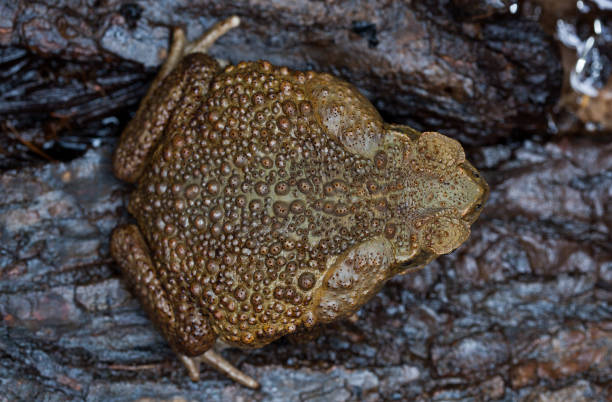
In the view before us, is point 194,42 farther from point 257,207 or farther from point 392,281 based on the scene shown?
point 392,281

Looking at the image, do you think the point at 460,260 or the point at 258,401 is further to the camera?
the point at 460,260

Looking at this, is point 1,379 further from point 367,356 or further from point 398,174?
point 398,174

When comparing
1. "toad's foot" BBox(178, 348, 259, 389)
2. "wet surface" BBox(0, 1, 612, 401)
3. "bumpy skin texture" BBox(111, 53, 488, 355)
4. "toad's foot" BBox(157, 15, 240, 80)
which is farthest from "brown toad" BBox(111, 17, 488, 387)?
"wet surface" BBox(0, 1, 612, 401)

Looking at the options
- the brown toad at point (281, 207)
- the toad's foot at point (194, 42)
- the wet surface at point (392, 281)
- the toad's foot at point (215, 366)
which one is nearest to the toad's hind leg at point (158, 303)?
the brown toad at point (281, 207)

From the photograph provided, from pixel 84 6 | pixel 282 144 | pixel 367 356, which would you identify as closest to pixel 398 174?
pixel 282 144

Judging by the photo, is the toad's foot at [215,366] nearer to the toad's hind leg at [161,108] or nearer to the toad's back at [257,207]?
the toad's back at [257,207]

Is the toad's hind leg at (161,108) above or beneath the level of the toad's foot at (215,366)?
above

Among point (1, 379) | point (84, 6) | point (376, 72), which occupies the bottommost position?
point (1, 379)
